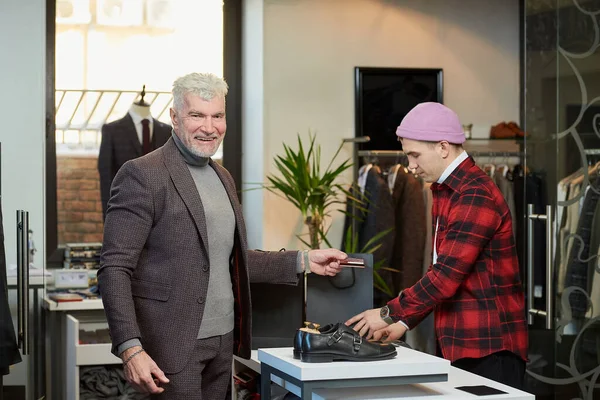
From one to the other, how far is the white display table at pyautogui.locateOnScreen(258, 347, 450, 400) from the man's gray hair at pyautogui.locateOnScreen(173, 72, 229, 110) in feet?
2.66

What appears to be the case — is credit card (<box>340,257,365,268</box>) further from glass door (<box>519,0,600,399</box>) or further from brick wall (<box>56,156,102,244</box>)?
brick wall (<box>56,156,102,244</box>)

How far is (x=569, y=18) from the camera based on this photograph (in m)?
4.01

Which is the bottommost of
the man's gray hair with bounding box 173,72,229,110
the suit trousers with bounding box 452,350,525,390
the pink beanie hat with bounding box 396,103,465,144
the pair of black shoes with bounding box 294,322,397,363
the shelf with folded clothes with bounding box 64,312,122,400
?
the shelf with folded clothes with bounding box 64,312,122,400

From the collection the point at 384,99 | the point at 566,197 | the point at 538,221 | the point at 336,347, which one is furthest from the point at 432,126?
the point at 384,99

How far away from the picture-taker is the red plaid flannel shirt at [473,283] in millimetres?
2812

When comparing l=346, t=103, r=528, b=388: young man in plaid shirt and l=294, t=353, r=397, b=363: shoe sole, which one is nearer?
l=294, t=353, r=397, b=363: shoe sole

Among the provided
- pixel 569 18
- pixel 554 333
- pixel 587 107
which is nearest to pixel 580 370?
pixel 554 333

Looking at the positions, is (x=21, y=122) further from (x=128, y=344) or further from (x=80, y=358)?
(x=80, y=358)

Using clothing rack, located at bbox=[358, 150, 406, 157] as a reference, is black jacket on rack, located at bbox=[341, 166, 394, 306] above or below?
below

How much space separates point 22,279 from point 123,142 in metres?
2.11

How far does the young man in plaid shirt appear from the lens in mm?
2822

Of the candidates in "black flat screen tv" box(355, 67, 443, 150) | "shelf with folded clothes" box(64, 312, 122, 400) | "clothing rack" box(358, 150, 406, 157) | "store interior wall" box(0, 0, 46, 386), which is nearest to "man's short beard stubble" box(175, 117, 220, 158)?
"store interior wall" box(0, 0, 46, 386)

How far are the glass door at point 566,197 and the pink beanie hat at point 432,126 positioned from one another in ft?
3.96

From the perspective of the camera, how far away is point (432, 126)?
2945mm
